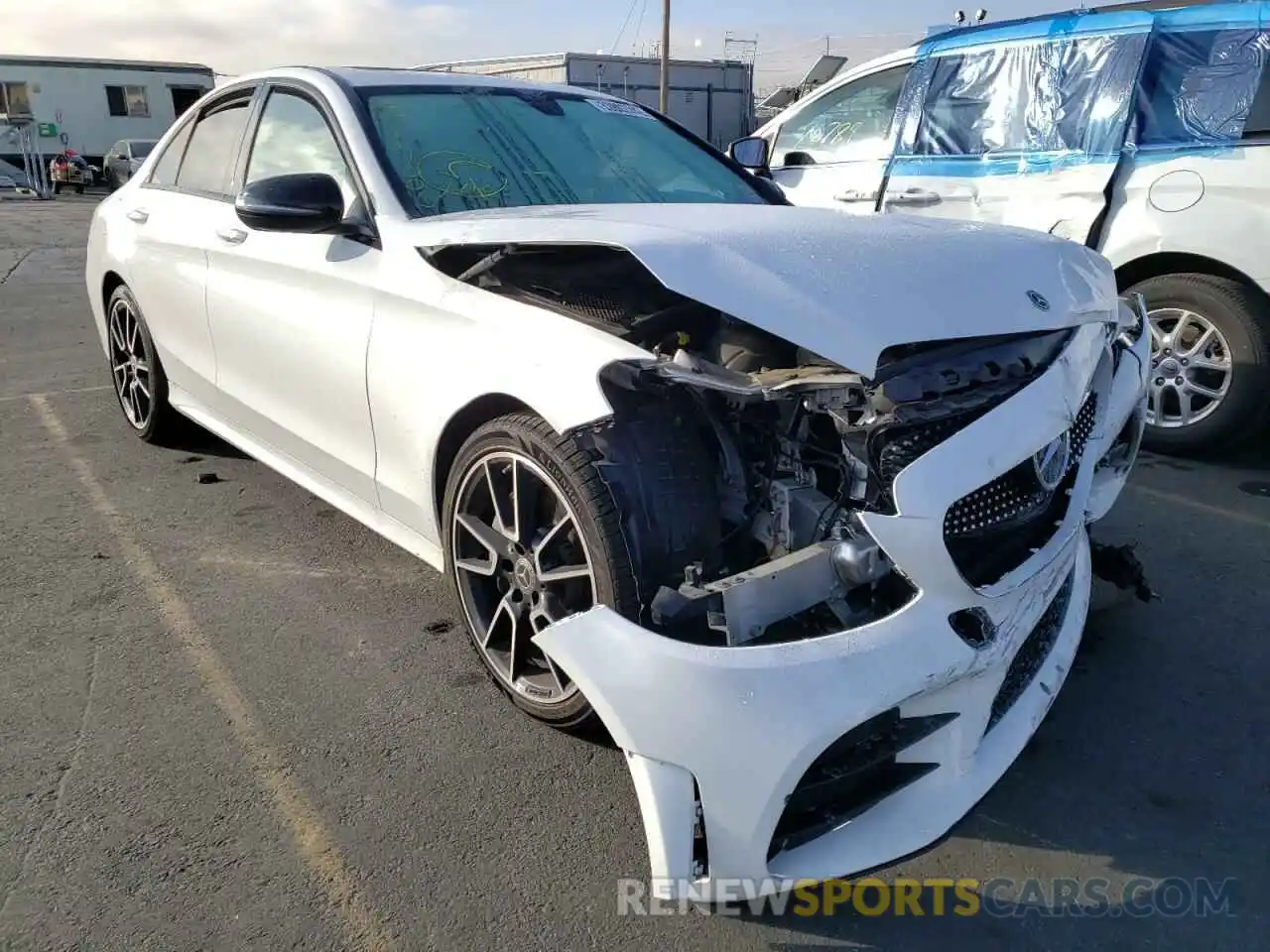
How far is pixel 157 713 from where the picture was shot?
8.87 ft

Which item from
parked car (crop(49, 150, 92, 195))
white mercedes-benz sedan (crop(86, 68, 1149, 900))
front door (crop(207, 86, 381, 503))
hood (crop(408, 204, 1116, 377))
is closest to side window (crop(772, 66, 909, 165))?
white mercedes-benz sedan (crop(86, 68, 1149, 900))

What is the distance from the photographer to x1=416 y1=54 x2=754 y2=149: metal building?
79.9ft

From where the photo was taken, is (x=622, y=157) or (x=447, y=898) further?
(x=622, y=157)

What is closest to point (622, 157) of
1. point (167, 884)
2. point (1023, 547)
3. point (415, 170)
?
point (415, 170)

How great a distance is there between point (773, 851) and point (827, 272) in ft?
3.84

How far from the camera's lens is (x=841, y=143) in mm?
6160

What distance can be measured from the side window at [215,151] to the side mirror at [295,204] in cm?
112

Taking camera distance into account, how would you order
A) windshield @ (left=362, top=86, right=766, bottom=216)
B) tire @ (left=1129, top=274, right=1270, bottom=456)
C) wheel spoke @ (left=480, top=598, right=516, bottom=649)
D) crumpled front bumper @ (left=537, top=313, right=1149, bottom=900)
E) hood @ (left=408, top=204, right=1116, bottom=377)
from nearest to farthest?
crumpled front bumper @ (left=537, top=313, right=1149, bottom=900) → hood @ (left=408, top=204, right=1116, bottom=377) → wheel spoke @ (left=480, top=598, right=516, bottom=649) → windshield @ (left=362, top=86, right=766, bottom=216) → tire @ (left=1129, top=274, right=1270, bottom=456)

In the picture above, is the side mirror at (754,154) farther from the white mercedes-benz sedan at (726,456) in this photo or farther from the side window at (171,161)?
the side window at (171,161)

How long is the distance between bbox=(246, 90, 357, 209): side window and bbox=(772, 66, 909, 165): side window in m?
3.60

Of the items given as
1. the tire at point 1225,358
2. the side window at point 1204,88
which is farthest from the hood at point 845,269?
the side window at point 1204,88

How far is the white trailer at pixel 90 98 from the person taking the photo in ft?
94.7

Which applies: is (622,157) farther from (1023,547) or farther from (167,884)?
(167,884)

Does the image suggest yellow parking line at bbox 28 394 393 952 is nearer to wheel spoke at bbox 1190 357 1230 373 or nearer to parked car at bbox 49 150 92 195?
wheel spoke at bbox 1190 357 1230 373
